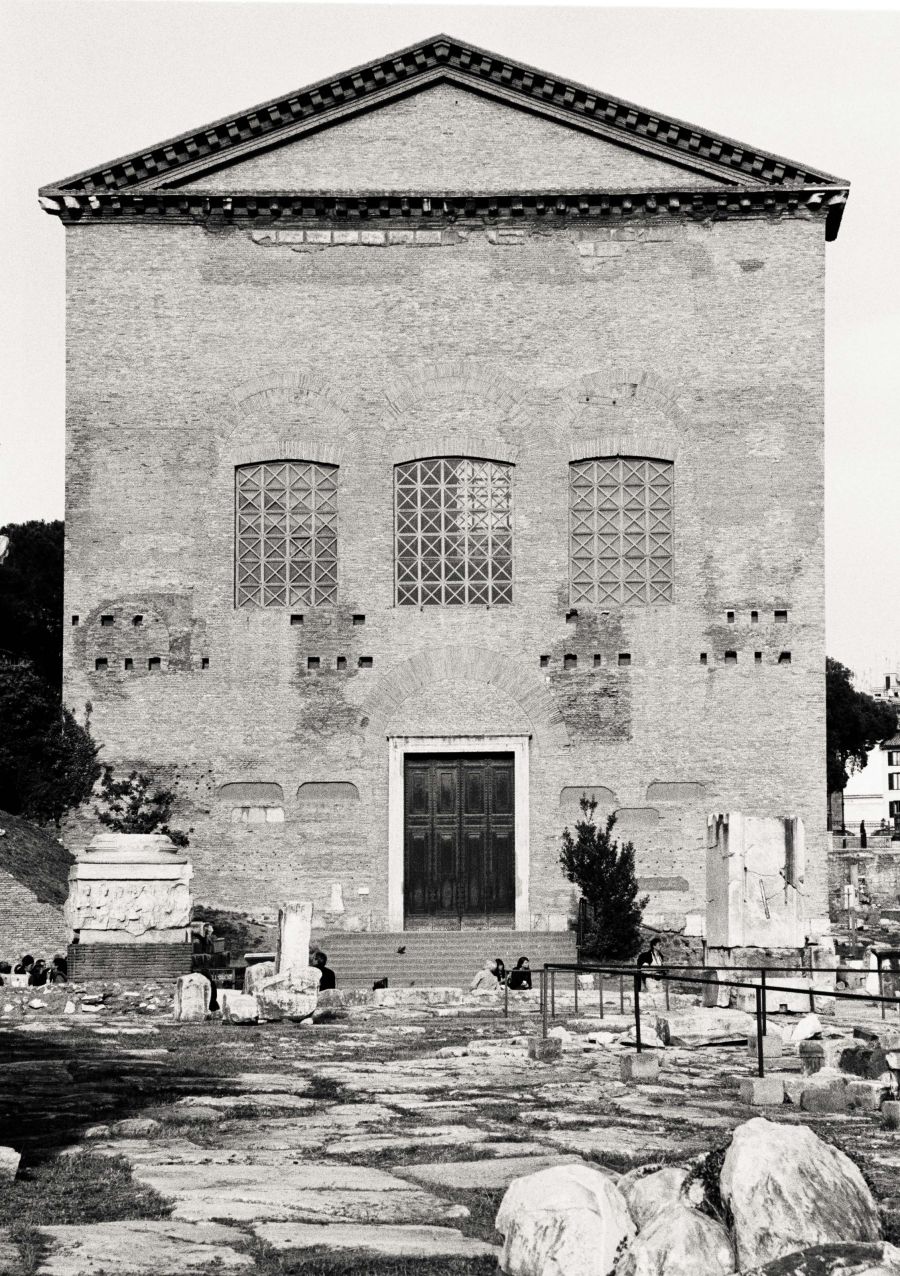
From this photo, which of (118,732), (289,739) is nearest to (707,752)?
(289,739)

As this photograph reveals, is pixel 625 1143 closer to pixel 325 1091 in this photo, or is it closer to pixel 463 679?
pixel 325 1091

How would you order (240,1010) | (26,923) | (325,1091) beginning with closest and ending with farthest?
(325,1091)
(240,1010)
(26,923)

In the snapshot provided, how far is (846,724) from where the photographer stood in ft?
205

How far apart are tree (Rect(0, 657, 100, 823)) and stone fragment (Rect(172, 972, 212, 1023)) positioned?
1045 centimetres

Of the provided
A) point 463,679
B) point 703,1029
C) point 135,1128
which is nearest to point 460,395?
point 463,679

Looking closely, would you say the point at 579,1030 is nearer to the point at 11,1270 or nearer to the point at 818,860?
the point at 11,1270

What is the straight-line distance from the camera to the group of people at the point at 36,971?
1980 cm

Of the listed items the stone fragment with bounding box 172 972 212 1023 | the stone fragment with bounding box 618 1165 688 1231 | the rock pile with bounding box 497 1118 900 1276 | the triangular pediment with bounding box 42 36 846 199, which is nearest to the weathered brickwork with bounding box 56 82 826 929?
the triangular pediment with bounding box 42 36 846 199

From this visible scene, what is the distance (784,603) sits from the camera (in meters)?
26.9

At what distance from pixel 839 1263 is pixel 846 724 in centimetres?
5929

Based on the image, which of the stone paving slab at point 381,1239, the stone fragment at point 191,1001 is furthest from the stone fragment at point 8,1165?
the stone fragment at point 191,1001

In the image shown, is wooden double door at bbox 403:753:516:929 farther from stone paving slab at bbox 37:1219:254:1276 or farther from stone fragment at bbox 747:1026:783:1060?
stone paving slab at bbox 37:1219:254:1276

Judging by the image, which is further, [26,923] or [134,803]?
[134,803]

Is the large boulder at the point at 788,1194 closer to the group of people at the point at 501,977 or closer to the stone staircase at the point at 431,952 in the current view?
the group of people at the point at 501,977
